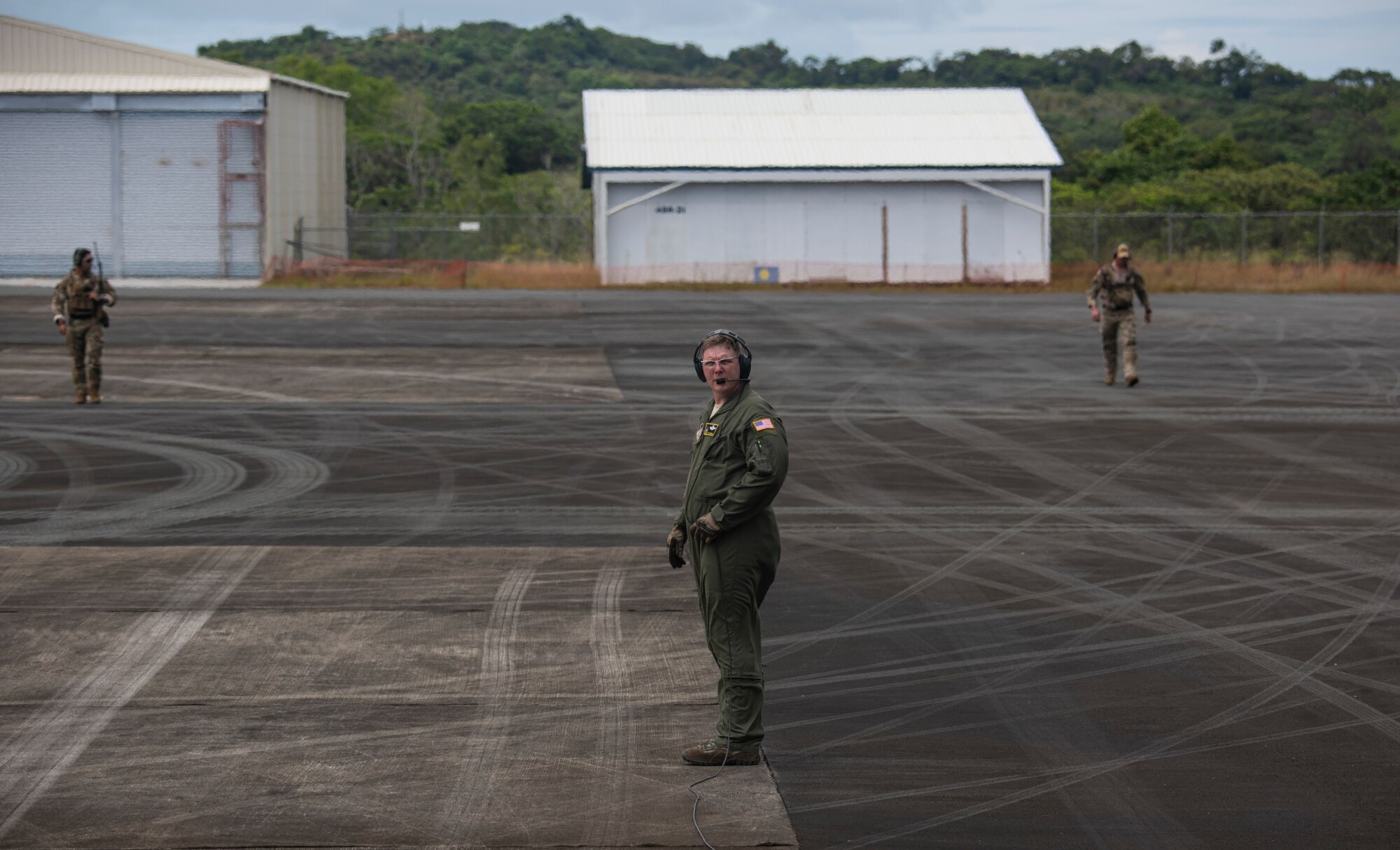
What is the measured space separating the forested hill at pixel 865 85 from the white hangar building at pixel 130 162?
1986 cm

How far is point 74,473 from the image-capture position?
13867 mm

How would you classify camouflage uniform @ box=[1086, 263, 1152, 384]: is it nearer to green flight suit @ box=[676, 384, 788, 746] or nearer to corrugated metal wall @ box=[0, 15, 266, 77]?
green flight suit @ box=[676, 384, 788, 746]

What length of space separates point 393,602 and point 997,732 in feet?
13.3

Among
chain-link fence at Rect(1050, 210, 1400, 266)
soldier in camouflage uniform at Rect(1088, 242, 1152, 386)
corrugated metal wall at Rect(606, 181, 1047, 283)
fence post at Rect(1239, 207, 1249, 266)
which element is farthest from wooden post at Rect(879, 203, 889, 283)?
soldier in camouflage uniform at Rect(1088, 242, 1152, 386)

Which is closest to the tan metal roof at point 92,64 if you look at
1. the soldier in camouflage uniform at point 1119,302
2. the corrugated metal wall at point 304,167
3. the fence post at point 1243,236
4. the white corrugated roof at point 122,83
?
the white corrugated roof at point 122,83

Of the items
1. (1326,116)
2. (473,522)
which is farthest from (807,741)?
(1326,116)

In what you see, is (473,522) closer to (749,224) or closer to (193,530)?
(193,530)

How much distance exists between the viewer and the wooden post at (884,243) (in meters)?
45.6

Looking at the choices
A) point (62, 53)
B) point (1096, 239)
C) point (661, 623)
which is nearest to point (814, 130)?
point (1096, 239)

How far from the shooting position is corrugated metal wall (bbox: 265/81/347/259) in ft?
151

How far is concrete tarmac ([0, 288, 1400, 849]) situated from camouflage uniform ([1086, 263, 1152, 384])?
0.87 m

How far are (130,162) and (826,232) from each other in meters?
20.9

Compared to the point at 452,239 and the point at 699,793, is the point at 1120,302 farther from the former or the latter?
the point at 452,239

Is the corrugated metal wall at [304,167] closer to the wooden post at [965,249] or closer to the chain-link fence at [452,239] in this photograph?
the chain-link fence at [452,239]
